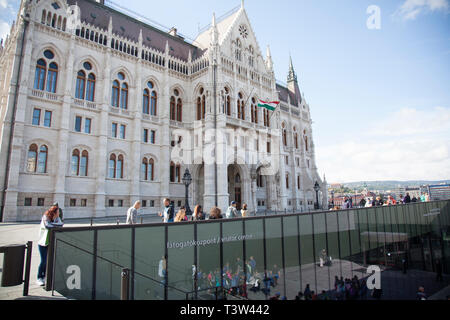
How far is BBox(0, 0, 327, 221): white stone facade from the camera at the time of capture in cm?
2111

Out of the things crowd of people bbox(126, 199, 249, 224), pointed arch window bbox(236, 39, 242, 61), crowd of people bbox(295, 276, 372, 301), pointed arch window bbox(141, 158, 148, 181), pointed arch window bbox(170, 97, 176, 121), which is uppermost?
pointed arch window bbox(236, 39, 242, 61)

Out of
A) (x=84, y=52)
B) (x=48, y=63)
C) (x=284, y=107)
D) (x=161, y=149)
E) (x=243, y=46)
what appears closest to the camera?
(x=48, y=63)

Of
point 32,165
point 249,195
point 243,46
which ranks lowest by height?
point 249,195

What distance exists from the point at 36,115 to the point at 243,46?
81.7 feet

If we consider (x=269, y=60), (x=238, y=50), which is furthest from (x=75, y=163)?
(x=269, y=60)

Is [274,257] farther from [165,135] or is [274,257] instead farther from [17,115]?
[165,135]

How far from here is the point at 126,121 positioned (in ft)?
88.1

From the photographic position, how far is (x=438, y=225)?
952 inches

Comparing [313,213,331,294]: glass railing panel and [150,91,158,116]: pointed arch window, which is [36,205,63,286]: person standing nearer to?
[313,213,331,294]: glass railing panel

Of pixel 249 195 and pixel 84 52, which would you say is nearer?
pixel 84 52

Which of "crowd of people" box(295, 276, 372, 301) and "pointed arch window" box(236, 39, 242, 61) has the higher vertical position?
"pointed arch window" box(236, 39, 242, 61)

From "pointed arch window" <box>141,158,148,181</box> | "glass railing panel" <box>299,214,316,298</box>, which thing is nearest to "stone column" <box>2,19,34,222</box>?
"pointed arch window" <box>141,158,148,181</box>
